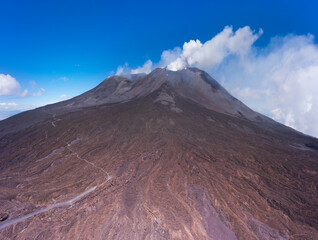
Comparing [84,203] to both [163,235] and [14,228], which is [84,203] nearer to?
[14,228]

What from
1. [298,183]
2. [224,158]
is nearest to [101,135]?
[224,158]

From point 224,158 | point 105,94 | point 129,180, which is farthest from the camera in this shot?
point 105,94

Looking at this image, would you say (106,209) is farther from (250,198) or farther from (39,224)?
(250,198)

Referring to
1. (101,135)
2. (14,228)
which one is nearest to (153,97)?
(101,135)

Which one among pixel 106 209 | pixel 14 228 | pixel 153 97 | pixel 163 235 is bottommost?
pixel 163 235

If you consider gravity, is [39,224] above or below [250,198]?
above

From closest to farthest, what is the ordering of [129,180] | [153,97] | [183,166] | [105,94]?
[129,180], [183,166], [153,97], [105,94]

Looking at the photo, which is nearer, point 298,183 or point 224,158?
point 298,183
